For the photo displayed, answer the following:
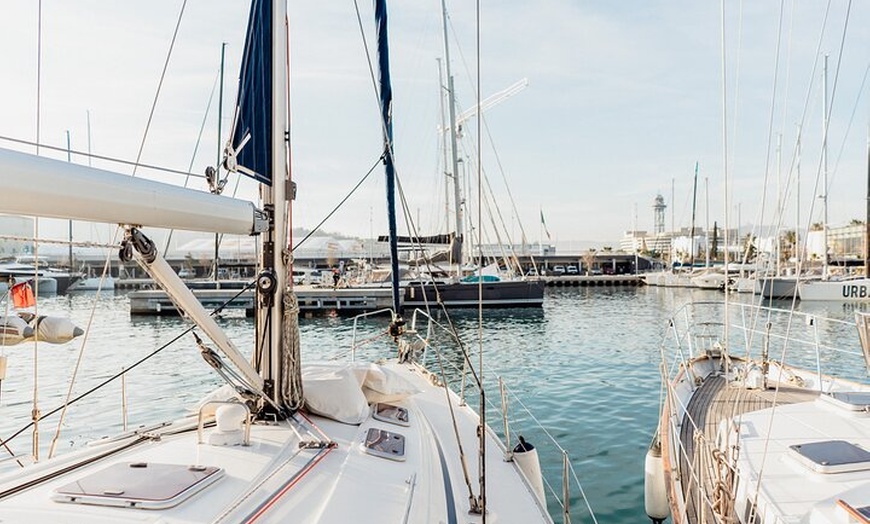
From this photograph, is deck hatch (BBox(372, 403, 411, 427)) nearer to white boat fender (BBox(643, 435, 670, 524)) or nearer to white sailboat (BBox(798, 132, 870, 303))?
white boat fender (BBox(643, 435, 670, 524))

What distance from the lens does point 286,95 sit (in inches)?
154

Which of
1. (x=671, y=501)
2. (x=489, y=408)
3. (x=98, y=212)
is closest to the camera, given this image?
(x=98, y=212)

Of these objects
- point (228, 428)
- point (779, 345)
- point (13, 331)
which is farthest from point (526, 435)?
point (779, 345)

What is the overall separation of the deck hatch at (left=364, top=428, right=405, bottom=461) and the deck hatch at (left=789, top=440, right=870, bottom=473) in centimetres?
285

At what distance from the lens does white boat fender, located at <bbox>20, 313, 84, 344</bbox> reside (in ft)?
11.1

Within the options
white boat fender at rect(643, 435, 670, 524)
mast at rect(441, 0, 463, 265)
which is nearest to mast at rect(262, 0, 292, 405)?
white boat fender at rect(643, 435, 670, 524)

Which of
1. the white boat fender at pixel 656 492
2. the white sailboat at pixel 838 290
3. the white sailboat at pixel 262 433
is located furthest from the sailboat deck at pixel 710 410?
the white sailboat at pixel 838 290

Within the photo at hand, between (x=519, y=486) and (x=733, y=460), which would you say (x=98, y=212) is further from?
(x=733, y=460)

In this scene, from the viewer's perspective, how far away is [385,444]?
3.46 metres

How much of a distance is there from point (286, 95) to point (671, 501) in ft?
15.3

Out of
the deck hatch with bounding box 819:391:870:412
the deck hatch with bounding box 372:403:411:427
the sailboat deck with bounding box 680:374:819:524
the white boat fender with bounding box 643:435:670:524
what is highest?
the deck hatch with bounding box 372:403:411:427

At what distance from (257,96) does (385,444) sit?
253cm

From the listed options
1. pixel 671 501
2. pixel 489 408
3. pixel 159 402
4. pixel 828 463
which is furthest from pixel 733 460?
pixel 159 402

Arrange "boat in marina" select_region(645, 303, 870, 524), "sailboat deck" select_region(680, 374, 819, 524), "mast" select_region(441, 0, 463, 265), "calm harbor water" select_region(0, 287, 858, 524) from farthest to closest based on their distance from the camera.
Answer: "mast" select_region(441, 0, 463, 265) → "calm harbor water" select_region(0, 287, 858, 524) → "sailboat deck" select_region(680, 374, 819, 524) → "boat in marina" select_region(645, 303, 870, 524)
